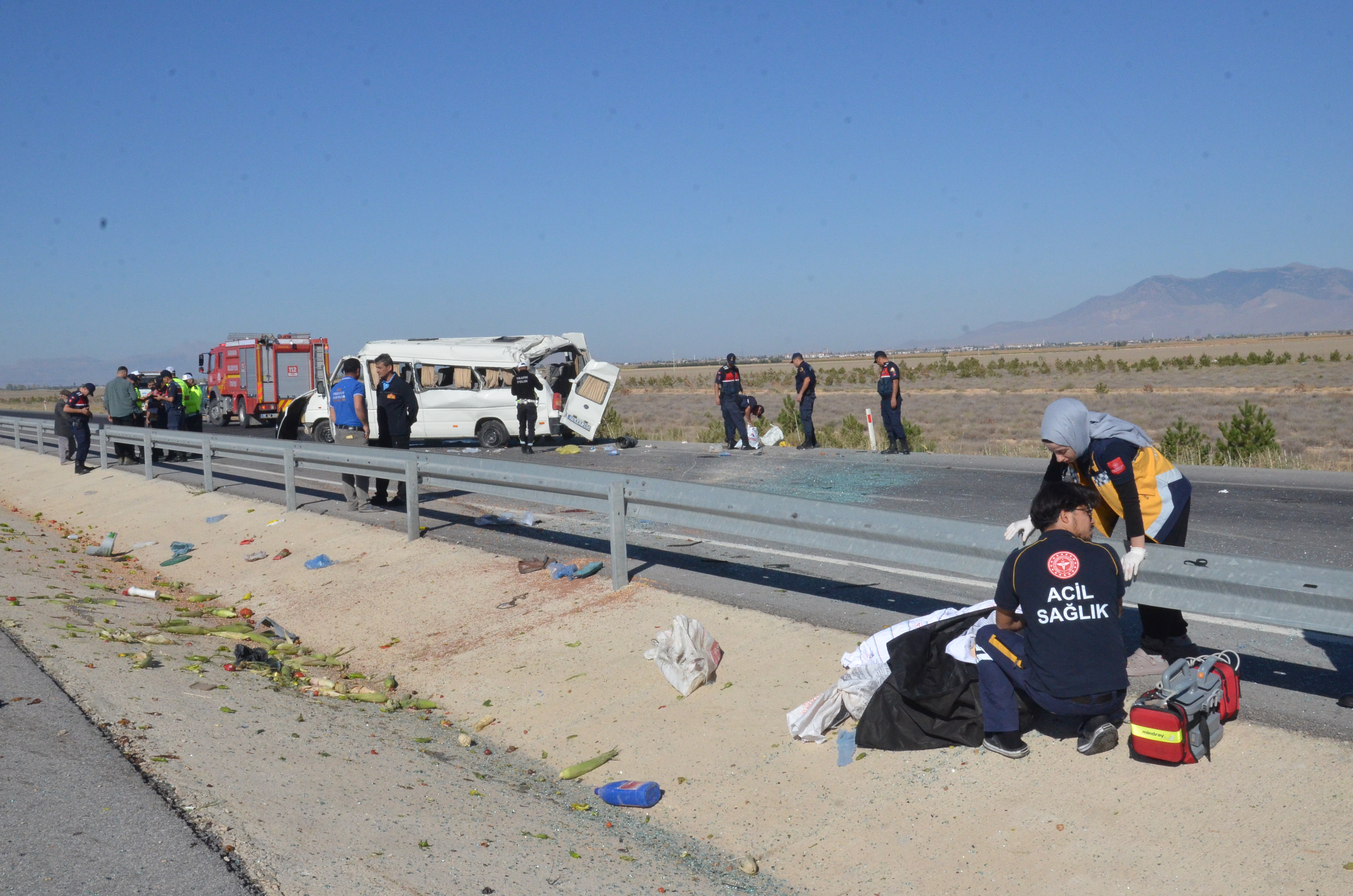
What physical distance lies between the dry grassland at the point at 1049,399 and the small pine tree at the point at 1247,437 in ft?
2.55

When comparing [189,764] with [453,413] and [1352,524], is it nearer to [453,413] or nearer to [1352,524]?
[1352,524]

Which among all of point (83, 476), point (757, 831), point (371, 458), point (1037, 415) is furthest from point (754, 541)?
point (1037, 415)

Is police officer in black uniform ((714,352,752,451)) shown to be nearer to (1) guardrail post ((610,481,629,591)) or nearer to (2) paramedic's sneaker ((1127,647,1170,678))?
(1) guardrail post ((610,481,629,591))

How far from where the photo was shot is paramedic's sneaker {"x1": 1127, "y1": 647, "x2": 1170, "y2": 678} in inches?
201

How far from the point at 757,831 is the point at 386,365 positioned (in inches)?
324

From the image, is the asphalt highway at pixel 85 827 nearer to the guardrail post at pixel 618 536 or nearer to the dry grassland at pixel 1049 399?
the guardrail post at pixel 618 536

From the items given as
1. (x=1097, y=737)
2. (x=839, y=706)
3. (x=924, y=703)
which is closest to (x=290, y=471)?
(x=839, y=706)

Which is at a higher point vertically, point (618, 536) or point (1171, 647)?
point (618, 536)

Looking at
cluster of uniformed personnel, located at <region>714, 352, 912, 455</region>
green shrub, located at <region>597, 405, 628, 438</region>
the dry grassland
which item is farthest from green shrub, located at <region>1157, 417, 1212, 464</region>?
green shrub, located at <region>597, 405, 628, 438</region>

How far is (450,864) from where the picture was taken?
12.8ft

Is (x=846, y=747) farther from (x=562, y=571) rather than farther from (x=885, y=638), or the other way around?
(x=562, y=571)

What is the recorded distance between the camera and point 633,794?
4699mm

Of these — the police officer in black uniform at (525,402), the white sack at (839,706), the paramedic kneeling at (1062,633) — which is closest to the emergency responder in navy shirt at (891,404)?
the police officer in black uniform at (525,402)

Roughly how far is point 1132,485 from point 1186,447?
15.1 metres
